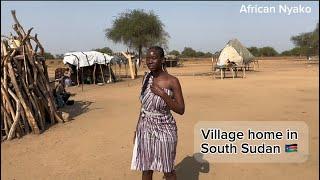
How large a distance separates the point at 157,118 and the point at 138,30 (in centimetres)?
3266

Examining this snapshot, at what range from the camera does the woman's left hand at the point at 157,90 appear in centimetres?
325

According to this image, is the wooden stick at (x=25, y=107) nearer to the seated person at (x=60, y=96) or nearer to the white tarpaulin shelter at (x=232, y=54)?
the seated person at (x=60, y=96)

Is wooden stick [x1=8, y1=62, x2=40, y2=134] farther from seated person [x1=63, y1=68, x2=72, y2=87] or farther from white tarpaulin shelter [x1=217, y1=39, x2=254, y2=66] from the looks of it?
white tarpaulin shelter [x1=217, y1=39, x2=254, y2=66]

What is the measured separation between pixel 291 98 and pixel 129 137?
617 centimetres

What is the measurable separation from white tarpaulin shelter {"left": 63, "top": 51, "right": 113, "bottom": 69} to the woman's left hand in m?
15.6

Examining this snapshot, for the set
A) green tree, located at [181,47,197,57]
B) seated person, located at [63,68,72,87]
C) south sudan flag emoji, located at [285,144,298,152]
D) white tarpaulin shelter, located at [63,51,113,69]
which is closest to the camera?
south sudan flag emoji, located at [285,144,298,152]

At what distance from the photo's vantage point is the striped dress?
339 centimetres

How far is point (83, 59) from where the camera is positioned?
739 inches

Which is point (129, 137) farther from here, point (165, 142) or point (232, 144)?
point (165, 142)

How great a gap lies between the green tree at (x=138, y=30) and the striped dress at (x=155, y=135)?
32.6 meters

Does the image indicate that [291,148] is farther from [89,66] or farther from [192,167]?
[89,66]

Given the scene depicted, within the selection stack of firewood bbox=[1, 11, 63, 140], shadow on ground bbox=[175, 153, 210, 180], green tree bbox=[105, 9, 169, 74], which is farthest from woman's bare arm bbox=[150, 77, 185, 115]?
green tree bbox=[105, 9, 169, 74]

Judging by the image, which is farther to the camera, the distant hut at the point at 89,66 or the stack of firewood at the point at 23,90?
the distant hut at the point at 89,66

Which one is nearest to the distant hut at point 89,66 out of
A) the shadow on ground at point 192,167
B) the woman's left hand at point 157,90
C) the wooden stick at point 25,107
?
the wooden stick at point 25,107
